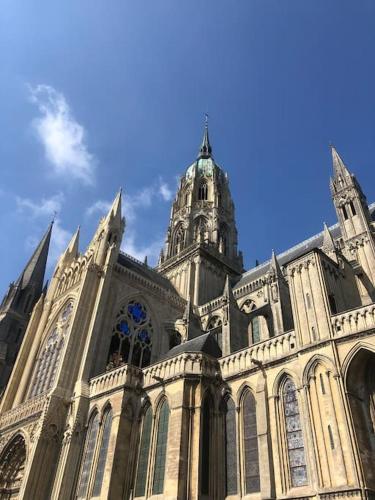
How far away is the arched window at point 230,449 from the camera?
601 inches

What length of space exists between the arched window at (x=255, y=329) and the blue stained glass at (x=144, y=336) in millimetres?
7367

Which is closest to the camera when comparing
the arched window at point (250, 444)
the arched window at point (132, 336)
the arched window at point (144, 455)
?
the arched window at point (250, 444)

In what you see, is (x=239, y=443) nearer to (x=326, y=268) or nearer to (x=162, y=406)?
(x=162, y=406)

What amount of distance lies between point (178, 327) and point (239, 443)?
46.0 ft

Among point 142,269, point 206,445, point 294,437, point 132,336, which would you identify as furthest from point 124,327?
point 294,437

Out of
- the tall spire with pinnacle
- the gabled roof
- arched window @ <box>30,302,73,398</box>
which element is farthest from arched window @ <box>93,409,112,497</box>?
the tall spire with pinnacle

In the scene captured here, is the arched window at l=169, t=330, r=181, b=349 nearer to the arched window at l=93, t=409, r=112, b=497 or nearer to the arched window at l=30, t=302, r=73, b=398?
the arched window at l=30, t=302, r=73, b=398

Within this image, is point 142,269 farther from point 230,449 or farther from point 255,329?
point 230,449

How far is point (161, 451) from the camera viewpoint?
56.3 feet

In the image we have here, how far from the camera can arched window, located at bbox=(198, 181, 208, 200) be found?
155ft

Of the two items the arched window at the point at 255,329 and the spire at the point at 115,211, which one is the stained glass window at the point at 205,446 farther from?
the spire at the point at 115,211

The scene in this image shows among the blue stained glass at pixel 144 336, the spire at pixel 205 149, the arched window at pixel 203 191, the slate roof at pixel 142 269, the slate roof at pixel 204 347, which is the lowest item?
the slate roof at pixel 204 347

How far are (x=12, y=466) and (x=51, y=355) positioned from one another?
6.56m

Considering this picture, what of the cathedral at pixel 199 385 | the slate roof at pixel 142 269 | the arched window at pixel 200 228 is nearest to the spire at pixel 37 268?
the cathedral at pixel 199 385
